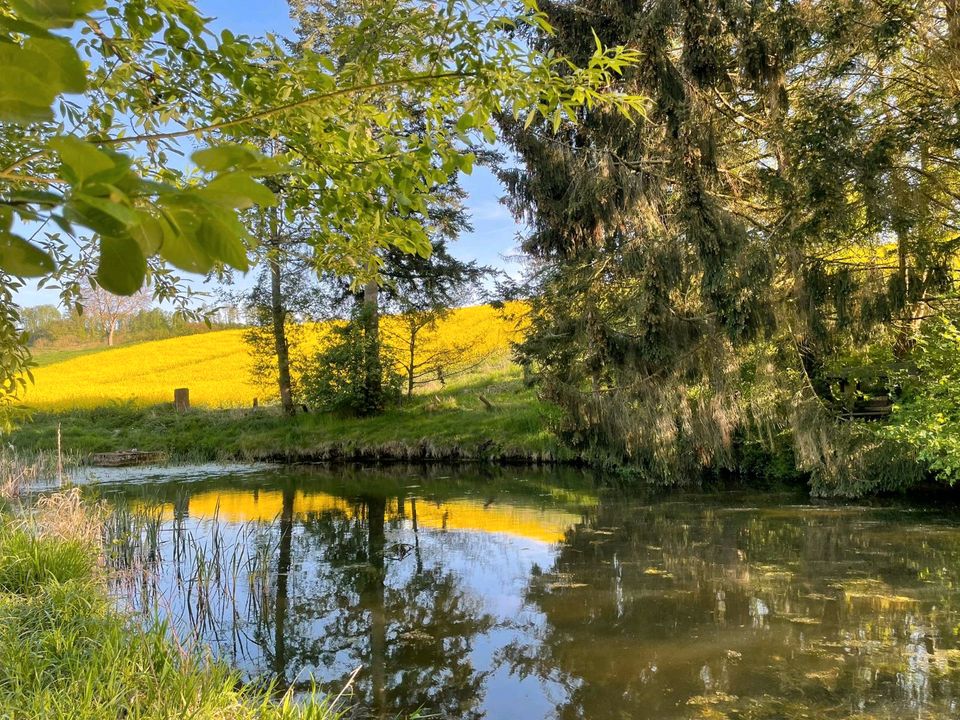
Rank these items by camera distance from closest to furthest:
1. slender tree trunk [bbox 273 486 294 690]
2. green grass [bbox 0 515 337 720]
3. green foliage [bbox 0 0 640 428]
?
green foliage [bbox 0 0 640 428]
green grass [bbox 0 515 337 720]
slender tree trunk [bbox 273 486 294 690]

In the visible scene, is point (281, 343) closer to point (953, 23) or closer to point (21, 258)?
point (953, 23)

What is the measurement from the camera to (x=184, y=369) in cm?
3047

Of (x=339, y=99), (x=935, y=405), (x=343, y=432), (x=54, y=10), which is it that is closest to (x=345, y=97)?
(x=339, y=99)

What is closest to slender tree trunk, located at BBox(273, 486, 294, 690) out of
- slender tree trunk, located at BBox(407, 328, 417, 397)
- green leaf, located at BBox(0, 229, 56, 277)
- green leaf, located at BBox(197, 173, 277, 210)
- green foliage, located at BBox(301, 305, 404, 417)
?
green leaf, located at BBox(0, 229, 56, 277)

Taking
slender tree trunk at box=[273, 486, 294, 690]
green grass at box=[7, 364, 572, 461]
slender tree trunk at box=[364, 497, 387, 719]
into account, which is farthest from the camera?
green grass at box=[7, 364, 572, 461]

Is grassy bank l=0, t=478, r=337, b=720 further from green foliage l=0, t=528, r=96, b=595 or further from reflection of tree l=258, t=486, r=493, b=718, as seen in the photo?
reflection of tree l=258, t=486, r=493, b=718

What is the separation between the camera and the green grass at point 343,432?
51.3ft

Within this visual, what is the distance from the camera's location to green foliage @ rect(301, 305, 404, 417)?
17750 millimetres

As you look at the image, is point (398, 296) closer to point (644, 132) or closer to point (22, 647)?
point (644, 132)

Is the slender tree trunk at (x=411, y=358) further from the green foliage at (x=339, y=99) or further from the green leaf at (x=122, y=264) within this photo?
the green leaf at (x=122, y=264)

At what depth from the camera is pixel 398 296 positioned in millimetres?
18203

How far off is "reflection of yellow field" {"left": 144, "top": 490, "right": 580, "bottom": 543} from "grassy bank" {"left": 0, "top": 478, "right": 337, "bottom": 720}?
4.02 m

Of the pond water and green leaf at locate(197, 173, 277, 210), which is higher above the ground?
green leaf at locate(197, 173, 277, 210)

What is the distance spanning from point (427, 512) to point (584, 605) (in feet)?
15.5
